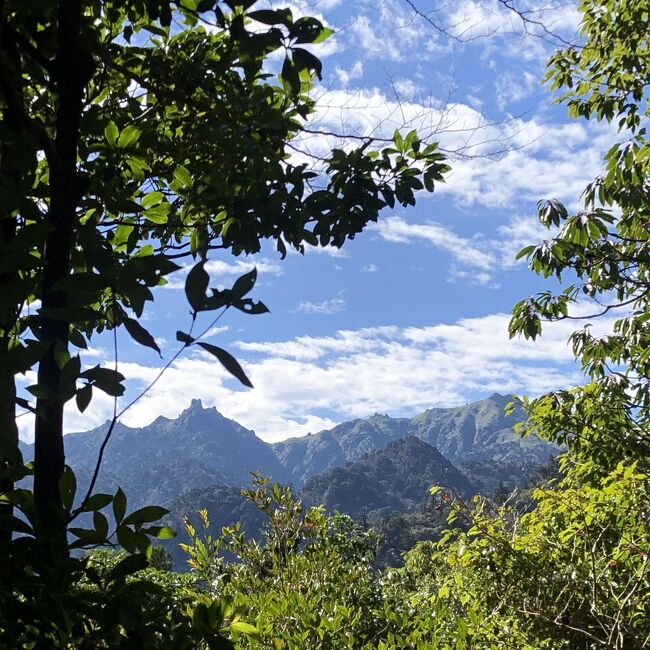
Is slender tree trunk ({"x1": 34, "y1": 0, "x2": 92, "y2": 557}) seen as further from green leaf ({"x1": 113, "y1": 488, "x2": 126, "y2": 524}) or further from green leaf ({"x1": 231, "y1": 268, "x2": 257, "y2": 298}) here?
green leaf ({"x1": 231, "y1": 268, "x2": 257, "y2": 298})

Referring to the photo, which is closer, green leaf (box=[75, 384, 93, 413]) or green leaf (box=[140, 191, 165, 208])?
green leaf (box=[75, 384, 93, 413])

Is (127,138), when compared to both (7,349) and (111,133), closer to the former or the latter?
(111,133)

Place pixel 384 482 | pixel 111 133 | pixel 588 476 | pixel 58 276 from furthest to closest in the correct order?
pixel 384 482, pixel 588 476, pixel 111 133, pixel 58 276

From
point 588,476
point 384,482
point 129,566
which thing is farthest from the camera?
point 384,482

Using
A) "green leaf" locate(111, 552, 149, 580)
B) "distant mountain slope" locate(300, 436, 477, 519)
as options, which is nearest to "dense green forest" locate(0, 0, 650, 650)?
"green leaf" locate(111, 552, 149, 580)

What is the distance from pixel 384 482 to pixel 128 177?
7649 inches

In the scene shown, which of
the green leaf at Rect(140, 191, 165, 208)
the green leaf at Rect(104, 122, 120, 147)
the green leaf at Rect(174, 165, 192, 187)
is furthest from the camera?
the green leaf at Rect(174, 165, 192, 187)

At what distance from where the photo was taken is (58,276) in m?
1.14

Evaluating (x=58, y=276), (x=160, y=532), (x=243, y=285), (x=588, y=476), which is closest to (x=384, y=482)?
(x=588, y=476)

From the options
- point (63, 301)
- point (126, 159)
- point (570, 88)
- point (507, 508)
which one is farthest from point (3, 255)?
point (570, 88)

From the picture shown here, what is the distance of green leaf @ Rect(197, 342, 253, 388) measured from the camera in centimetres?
89

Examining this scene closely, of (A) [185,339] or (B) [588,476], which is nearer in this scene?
(A) [185,339]

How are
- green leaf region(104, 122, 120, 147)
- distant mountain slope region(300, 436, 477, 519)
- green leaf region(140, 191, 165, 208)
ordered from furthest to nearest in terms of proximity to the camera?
distant mountain slope region(300, 436, 477, 519)
green leaf region(140, 191, 165, 208)
green leaf region(104, 122, 120, 147)

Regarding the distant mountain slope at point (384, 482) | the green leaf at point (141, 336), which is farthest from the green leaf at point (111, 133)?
the distant mountain slope at point (384, 482)
